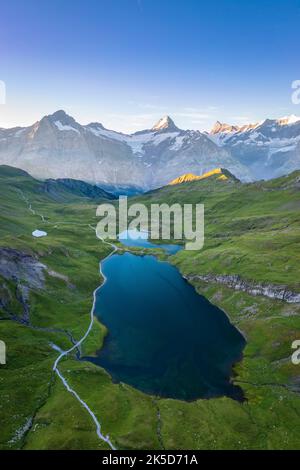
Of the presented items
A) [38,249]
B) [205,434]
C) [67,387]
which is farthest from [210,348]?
[38,249]

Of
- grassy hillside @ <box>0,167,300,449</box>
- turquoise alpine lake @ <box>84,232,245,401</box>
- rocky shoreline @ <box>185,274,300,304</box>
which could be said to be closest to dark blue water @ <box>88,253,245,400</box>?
turquoise alpine lake @ <box>84,232,245,401</box>

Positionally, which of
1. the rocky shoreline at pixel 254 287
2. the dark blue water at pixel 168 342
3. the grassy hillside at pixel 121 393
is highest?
the rocky shoreline at pixel 254 287

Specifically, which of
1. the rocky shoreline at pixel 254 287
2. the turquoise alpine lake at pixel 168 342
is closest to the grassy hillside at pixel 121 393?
the rocky shoreline at pixel 254 287

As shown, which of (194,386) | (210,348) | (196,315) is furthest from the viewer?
(196,315)

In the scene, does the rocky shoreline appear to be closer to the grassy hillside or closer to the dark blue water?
the grassy hillside

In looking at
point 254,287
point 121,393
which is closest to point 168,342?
point 121,393

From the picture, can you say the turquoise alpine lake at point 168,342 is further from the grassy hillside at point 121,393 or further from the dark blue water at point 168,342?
the grassy hillside at point 121,393

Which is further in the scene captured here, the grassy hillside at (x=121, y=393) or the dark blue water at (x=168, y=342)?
the dark blue water at (x=168, y=342)

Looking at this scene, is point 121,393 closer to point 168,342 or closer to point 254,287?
point 168,342
